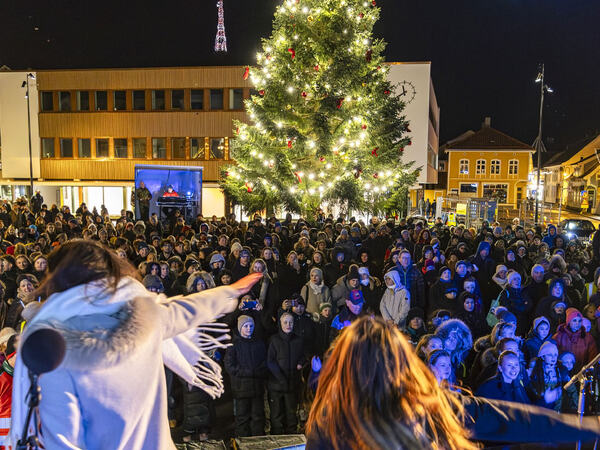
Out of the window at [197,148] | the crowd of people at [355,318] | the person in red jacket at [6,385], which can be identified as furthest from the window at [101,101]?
the person in red jacket at [6,385]

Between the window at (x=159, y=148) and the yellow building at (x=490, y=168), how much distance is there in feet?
141

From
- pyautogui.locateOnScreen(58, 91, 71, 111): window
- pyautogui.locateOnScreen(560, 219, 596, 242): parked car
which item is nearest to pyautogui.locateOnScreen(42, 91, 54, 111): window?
pyautogui.locateOnScreen(58, 91, 71, 111): window

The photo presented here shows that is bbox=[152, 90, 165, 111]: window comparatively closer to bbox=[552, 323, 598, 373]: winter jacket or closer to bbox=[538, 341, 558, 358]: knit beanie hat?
bbox=[552, 323, 598, 373]: winter jacket

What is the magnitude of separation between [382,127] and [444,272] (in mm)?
12323

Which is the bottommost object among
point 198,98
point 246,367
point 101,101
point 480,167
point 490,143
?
point 246,367

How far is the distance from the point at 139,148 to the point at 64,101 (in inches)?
239

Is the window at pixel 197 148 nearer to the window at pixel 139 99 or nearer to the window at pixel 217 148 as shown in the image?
the window at pixel 217 148

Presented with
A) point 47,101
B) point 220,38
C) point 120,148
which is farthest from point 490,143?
point 47,101

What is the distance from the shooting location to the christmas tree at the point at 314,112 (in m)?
17.4

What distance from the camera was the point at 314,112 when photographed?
17.8m

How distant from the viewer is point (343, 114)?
17422mm

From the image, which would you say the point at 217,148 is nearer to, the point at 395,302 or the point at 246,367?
the point at 395,302

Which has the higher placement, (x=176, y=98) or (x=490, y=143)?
(x=490, y=143)

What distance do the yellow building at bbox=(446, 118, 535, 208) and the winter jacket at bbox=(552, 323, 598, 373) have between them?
60.7m
